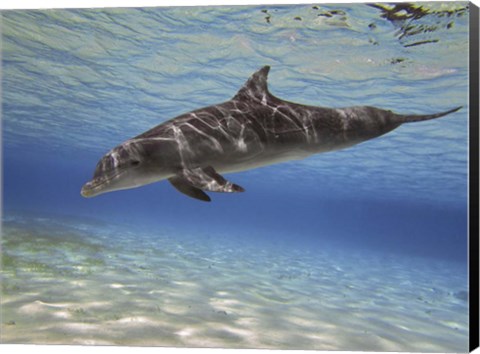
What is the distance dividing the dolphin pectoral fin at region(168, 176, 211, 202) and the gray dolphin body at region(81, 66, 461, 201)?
11 millimetres

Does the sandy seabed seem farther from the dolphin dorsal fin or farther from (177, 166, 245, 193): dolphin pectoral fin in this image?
the dolphin dorsal fin

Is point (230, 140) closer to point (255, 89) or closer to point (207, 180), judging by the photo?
point (207, 180)

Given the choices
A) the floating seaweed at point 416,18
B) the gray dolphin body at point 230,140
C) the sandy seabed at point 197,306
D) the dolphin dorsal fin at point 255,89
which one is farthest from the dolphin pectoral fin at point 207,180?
the floating seaweed at point 416,18

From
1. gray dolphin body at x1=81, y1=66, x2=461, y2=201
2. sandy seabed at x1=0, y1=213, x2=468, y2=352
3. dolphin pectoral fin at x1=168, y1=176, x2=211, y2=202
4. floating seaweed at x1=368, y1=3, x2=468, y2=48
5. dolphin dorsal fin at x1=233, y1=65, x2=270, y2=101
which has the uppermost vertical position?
floating seaweed at x1=368, y1=3, x2=468, y2=48

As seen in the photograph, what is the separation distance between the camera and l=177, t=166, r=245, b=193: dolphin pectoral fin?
4516 mm

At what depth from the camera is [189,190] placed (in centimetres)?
474

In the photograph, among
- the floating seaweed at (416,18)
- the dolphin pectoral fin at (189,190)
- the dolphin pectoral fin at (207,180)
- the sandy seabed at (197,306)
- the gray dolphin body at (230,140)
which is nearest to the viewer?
the dolphin pectoral fin at (207,180)

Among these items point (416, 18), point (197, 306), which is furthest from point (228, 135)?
point (416, 18)

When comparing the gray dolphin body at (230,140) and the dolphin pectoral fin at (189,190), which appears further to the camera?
the gray dolphin body at (230,140)

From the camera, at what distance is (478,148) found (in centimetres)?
620

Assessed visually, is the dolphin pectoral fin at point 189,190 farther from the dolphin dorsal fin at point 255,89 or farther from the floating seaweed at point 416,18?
the floating seaweed at point 416,18

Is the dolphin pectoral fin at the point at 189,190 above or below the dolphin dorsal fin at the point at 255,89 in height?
below

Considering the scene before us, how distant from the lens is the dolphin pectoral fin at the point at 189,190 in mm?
4656

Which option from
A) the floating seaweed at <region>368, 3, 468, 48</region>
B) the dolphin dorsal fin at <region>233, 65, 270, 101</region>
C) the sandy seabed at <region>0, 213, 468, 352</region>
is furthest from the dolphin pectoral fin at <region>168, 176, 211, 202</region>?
the floating seaweed at <region>368, 3, 468, 48</region>
